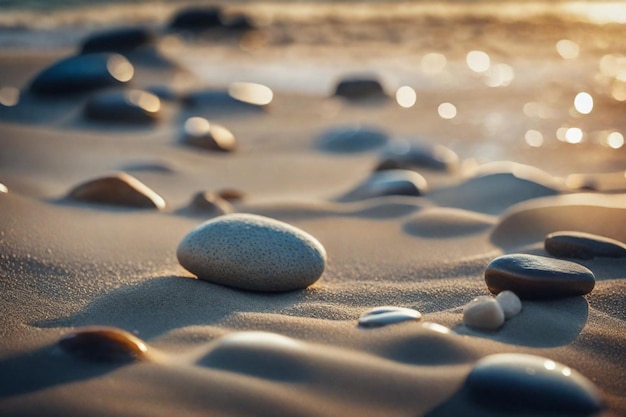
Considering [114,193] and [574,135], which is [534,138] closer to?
[574,135]

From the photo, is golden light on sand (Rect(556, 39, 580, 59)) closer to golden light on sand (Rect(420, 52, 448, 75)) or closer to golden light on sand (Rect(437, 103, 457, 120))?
golden light on sand (Rect(420, 52, 448, 75))

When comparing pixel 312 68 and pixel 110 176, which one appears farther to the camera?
pixel 312 68

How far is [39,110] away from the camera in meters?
5.27

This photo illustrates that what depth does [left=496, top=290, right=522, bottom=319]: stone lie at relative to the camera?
6.69 ft

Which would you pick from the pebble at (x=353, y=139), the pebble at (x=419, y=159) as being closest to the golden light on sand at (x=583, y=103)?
the pebble at (x=353, y=139)

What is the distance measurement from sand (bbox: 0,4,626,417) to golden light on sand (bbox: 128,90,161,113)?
0.26m

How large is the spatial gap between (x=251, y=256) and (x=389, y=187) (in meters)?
1.42

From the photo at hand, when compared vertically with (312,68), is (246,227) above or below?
below

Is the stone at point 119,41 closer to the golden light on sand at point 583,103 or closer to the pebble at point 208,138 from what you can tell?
the pebble at point 208,138

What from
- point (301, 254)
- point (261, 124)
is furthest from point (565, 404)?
point (261, 124)

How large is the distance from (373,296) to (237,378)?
0.73m

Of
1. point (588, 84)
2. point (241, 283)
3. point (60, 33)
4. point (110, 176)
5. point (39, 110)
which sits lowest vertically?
point (241, 283)

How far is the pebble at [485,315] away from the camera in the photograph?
6.50 ft

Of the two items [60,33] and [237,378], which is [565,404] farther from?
[60,33]
